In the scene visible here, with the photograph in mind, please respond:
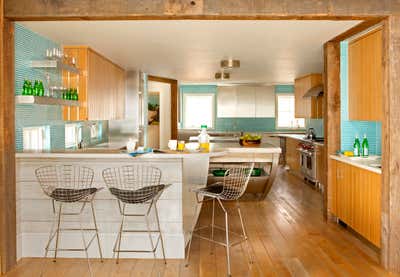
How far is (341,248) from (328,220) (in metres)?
1.13

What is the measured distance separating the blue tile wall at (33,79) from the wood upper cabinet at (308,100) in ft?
17.3

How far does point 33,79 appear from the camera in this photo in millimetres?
5117

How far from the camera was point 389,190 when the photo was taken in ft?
12.7

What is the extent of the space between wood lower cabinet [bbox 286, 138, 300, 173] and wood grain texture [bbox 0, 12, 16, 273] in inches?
282

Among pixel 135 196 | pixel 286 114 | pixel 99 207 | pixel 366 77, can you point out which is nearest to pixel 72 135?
pixel 99 207

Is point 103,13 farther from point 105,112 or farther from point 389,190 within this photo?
point 105,112

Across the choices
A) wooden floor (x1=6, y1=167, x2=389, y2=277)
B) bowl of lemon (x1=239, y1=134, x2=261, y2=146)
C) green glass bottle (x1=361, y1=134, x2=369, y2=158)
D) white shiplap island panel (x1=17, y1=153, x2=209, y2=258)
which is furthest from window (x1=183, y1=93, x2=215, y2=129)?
white shiplap island panel (x1=17, y1=153, x2=209, y2=258)

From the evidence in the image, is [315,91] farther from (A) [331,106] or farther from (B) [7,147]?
(B) [7,147]

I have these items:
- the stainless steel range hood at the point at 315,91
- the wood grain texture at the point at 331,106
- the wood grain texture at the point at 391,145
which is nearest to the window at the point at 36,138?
the wood grain texture at the point at 331,106

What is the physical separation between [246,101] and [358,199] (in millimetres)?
7493

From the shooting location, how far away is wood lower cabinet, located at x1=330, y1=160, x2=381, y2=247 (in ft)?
14.1

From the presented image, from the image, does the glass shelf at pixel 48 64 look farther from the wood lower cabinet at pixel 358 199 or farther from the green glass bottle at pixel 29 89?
the wood lower cabinet at pixel 358 199

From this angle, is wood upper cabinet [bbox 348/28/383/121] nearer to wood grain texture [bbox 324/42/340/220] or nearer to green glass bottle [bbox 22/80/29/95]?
wood grain texture [bbox 324/42/340/220]

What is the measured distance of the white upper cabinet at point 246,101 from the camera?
39.3 feet
